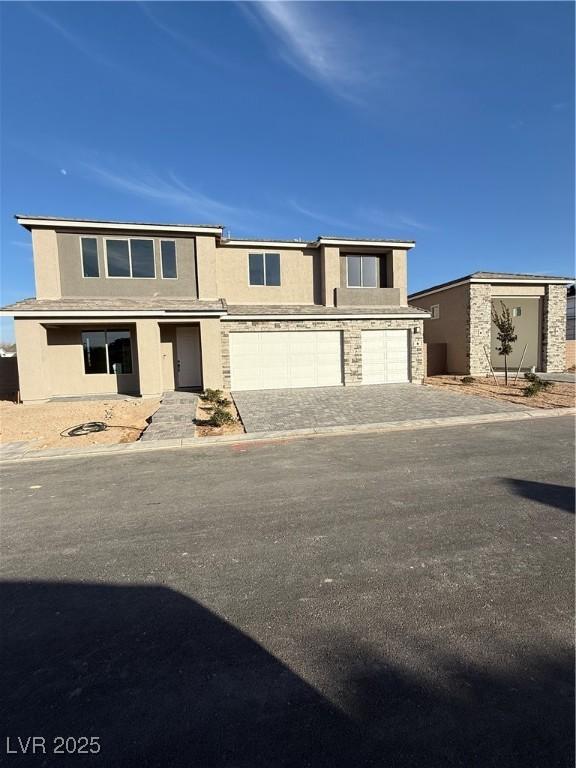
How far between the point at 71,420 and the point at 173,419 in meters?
3.25

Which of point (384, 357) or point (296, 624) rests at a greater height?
point (384, 357)

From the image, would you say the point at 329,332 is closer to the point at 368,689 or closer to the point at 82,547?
the point at 82,547

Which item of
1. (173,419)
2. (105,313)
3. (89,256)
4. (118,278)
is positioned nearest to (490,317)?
(173,419)

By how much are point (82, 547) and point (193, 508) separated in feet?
4.59

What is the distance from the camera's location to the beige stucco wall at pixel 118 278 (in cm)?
1617

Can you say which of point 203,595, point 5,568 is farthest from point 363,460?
point 5,568

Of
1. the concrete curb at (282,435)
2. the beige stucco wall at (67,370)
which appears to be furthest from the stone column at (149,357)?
the concrete curb at (282,435)

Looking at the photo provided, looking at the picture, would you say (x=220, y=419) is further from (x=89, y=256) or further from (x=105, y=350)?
(x=89, y=256)

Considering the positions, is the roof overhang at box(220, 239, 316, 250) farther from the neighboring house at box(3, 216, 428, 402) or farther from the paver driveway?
the paver driveway

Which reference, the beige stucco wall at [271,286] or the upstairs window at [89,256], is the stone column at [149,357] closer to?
the upstairs window at [89,256]

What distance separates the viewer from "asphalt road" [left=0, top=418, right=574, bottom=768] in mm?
2080

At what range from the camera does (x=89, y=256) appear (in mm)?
16406

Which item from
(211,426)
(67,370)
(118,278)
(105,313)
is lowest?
(211,426)

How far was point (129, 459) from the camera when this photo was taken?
7.93 metres
